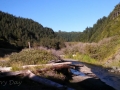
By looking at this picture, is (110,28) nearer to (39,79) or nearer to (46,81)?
(39,79)

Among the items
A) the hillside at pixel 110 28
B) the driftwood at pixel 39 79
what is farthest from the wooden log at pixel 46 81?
the hillside at pixel 110 28

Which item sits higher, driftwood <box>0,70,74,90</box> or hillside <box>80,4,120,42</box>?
hillside <box>80,4,120,42</box>

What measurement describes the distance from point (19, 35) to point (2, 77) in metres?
123

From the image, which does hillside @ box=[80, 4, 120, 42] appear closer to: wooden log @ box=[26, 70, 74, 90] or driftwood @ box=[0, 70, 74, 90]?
driftwood @ box=[0, 70, 74, 90]

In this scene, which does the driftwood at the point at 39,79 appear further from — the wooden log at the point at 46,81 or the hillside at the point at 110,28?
the hillside at the point at 110,28

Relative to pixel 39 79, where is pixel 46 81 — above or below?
below

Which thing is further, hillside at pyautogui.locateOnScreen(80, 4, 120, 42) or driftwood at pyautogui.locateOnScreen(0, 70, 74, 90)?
hillside at pyautogui.locateOnScreen(80, 4, 120, 42)

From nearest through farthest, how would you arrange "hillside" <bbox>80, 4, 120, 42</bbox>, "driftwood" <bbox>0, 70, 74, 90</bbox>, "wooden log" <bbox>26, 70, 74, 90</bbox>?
"wooden log" <bbox>26, 70, 74, 90</bbox> → "driftwood" <bbox>0, 70, 74, 90</bbox> → "hillside" <bbox>80, 4, 120, 42</bbox>

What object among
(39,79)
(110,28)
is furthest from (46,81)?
(110,28)

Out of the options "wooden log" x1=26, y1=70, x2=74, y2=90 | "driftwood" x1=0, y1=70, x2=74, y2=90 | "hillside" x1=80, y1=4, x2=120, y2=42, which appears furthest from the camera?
"hillside" x1=80, y1=4, x2=120, y2=42

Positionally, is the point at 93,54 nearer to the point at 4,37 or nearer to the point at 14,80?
the point at 14,80

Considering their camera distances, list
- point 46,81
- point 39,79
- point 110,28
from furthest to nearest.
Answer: point 110,28 < point 39,79 < point 46,81

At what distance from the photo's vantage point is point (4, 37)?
116312 mm

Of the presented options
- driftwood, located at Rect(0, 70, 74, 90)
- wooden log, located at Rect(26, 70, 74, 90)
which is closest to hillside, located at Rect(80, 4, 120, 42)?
driftwood, located at Rect(0, 70, 74, 90)
